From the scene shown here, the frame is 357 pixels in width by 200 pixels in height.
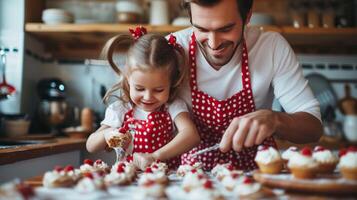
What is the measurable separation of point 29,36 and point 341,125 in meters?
2.15

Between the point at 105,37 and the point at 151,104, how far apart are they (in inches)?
66.0

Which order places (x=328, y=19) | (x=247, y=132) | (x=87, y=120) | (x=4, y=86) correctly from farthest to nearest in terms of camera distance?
(x=328, y=19)
(x=87, y=120)
(x=4, y=86)
(x=247, y=132)

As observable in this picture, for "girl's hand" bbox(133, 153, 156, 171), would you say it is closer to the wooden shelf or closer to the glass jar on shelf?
the wooden shelf

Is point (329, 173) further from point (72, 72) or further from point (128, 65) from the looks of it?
point (72, 72)

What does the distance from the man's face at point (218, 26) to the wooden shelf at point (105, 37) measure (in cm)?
139

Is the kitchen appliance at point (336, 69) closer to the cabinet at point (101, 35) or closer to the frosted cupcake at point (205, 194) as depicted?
the cabinet at point (101, 35)

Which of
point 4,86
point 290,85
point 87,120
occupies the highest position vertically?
point 290,85

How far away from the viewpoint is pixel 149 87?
4.68 ft

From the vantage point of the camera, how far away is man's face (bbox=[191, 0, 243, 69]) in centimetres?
131

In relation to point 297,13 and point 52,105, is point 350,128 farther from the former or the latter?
point 52,105

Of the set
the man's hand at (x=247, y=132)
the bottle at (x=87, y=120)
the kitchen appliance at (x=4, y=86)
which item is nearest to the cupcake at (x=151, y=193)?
the man's hand at (x=247, y=132)

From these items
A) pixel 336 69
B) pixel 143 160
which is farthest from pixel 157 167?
pixel 336 69

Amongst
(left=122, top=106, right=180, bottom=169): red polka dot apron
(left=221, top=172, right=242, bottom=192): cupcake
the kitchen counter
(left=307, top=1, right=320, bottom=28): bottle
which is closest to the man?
(left=122, top=106, right=180, bottom=169): red polka dot apron

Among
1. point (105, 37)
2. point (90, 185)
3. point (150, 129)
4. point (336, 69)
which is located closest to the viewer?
point (90, 185)
